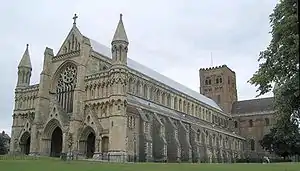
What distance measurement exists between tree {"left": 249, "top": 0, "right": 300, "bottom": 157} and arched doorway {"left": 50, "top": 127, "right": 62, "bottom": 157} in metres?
42.0

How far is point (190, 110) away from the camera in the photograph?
86562 mm

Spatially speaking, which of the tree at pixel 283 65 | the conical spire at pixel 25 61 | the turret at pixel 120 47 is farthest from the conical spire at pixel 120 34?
the tree at pixel 283 65

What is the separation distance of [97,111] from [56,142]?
35.2ft

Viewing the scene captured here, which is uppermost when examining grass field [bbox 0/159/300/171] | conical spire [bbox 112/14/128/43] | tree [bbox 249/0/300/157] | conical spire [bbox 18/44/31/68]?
conical spire [bbox 112/14/128/43]

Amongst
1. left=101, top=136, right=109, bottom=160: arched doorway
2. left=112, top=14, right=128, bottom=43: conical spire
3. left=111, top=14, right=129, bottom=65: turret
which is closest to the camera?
left=101, top=136, right=109, bottom=160: arched doorway

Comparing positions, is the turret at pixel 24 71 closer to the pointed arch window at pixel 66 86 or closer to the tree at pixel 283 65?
the pointed arch window at pixel 66 86

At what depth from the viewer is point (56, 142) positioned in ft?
206

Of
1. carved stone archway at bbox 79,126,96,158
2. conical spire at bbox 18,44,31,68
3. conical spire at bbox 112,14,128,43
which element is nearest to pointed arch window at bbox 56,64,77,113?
carved stone archway at bbox 79,126,96,158

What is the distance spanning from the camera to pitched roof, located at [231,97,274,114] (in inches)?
4318

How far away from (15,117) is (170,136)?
89.9ft

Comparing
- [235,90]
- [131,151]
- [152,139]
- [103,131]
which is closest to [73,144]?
[103,131]

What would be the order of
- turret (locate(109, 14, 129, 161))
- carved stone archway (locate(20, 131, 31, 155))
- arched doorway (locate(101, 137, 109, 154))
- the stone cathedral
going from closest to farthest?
turret (locate(109, 14, 129, 161)) < arched doorway (locate(101, 137, 109, 154)) < the stone cathedral < carved stone archway (locate(20, 131, 31, 155))

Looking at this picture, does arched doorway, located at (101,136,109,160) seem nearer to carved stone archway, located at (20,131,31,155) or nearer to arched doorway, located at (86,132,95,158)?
arched doorway, located at (86,132,95,158)

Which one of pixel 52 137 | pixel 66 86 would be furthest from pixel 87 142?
pixel 66 86
